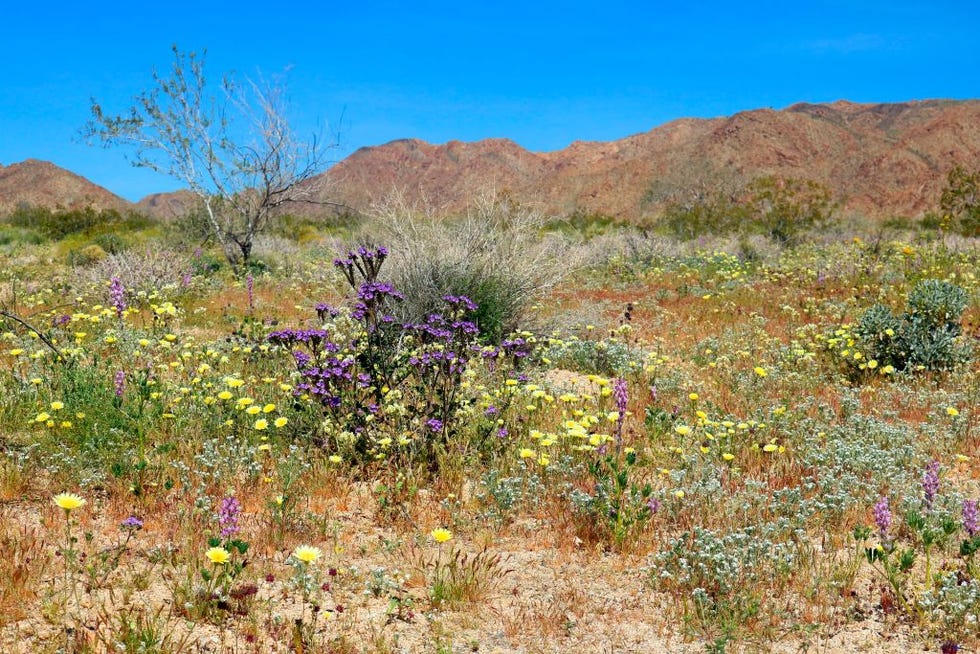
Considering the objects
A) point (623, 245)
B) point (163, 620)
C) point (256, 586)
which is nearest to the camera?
point (163, 620)

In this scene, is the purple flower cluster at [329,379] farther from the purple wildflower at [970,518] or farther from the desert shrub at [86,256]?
the desert shrub at [86,256]

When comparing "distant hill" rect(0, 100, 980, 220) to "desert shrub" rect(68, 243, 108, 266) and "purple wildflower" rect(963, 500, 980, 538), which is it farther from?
"purple wildflower" rect(963, 500, 980, 538)

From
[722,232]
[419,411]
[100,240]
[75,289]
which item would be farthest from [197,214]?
[419,411]

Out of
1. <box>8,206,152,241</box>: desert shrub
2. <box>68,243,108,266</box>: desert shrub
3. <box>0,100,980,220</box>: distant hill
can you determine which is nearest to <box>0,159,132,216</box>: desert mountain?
<box>0,100,980,220</box>: distant hill

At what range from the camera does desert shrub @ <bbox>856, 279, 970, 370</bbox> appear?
6.95 m

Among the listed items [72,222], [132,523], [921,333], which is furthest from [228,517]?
[72,222]

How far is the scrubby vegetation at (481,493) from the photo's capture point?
285 cm

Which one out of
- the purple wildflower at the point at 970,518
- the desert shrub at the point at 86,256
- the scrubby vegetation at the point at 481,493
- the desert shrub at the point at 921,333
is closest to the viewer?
the scrubby vegetation at the point at 481,493

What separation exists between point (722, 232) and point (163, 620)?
24.4m

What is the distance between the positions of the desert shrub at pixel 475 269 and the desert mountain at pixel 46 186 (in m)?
102

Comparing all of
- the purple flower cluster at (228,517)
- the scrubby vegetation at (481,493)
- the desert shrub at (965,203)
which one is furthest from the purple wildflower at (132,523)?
the desert shrub at (965,203)

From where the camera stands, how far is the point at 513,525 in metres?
3.81

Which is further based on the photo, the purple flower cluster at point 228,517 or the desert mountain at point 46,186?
the desert mountain at point 46,186

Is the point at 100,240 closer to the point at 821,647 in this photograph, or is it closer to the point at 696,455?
the point at 696,455
